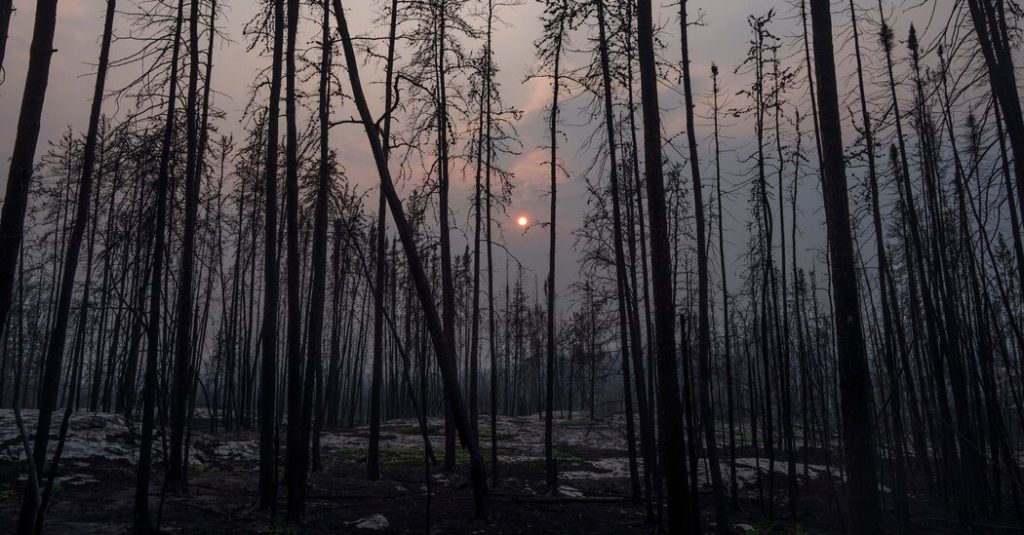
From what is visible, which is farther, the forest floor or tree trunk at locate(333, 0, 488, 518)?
the forest floor

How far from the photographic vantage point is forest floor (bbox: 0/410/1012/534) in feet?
31.0

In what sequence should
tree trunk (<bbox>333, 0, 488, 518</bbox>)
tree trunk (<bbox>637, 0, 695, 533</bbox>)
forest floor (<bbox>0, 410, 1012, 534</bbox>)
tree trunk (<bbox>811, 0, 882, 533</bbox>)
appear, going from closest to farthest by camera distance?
tree trunk (<bbox>811, 0, 882, 533</bbox>)
tree trunk (<bbox>333, 0, 488, 518</bbox>)
tree trunk (<bbox>637, 0, 695, 533</bbox>)
forest floor (<bbox>0, 410, 1012, 534</bbox>)

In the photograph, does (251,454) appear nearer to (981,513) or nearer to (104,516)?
(104,516)

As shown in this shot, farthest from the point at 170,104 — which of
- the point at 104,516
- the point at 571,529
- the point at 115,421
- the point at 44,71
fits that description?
the point at 115,421

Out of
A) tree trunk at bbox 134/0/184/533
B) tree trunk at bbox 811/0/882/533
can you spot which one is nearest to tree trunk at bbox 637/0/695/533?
tree trunk at bbox 811/0/882/533

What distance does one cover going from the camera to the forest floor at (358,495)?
372 inches

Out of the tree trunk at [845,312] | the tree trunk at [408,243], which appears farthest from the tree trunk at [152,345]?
the tree trunk at [845,312]

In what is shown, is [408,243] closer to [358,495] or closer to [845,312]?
[845,312]

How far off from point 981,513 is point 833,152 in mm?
14465

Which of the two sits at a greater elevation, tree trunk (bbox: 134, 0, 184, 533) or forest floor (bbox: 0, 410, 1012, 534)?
tree trunk (bbox: 134, 0, 184, 533)

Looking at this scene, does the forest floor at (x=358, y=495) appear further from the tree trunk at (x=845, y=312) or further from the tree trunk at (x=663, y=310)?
the tree trunk at (x=663, y=310)

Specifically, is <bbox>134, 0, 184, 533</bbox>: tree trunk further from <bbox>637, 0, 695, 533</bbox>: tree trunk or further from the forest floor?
<bbox>637, 0, 695, 533</bbox>: tree trunk

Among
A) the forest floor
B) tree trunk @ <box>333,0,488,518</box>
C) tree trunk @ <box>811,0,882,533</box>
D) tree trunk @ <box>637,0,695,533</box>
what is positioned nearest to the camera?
tree trunk @ <box>811,0,882,533</box>

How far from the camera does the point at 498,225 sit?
54.5 feet
